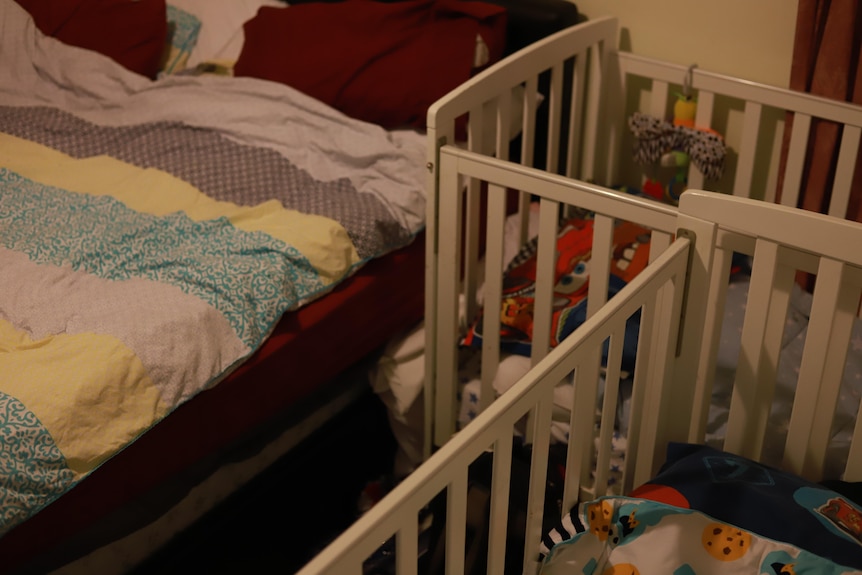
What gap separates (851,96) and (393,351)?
1.08m

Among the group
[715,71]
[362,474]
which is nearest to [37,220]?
[362,474]

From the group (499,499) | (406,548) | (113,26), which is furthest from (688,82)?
(113,26)

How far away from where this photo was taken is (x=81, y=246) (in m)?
1.66

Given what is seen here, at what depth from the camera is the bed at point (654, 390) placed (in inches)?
44.4

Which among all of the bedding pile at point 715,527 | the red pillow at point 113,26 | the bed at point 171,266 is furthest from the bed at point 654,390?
the red pillow at point 113,26

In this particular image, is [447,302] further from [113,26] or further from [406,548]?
[113,26]

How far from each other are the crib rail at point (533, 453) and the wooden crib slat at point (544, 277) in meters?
0.24

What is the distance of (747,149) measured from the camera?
1934 millimetres

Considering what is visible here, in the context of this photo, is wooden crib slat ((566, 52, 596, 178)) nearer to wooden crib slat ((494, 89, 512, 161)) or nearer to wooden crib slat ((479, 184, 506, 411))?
wooden crib slat ((494, 89, 512, 161))

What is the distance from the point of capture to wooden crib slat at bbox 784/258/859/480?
127 centimetres

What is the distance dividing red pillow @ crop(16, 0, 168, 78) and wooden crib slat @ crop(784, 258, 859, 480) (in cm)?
188

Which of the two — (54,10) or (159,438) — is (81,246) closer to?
→ (159,438)

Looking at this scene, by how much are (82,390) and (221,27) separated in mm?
1482

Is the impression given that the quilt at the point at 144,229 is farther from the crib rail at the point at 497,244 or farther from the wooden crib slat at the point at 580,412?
the wooden crib slat at the point at 580,412
